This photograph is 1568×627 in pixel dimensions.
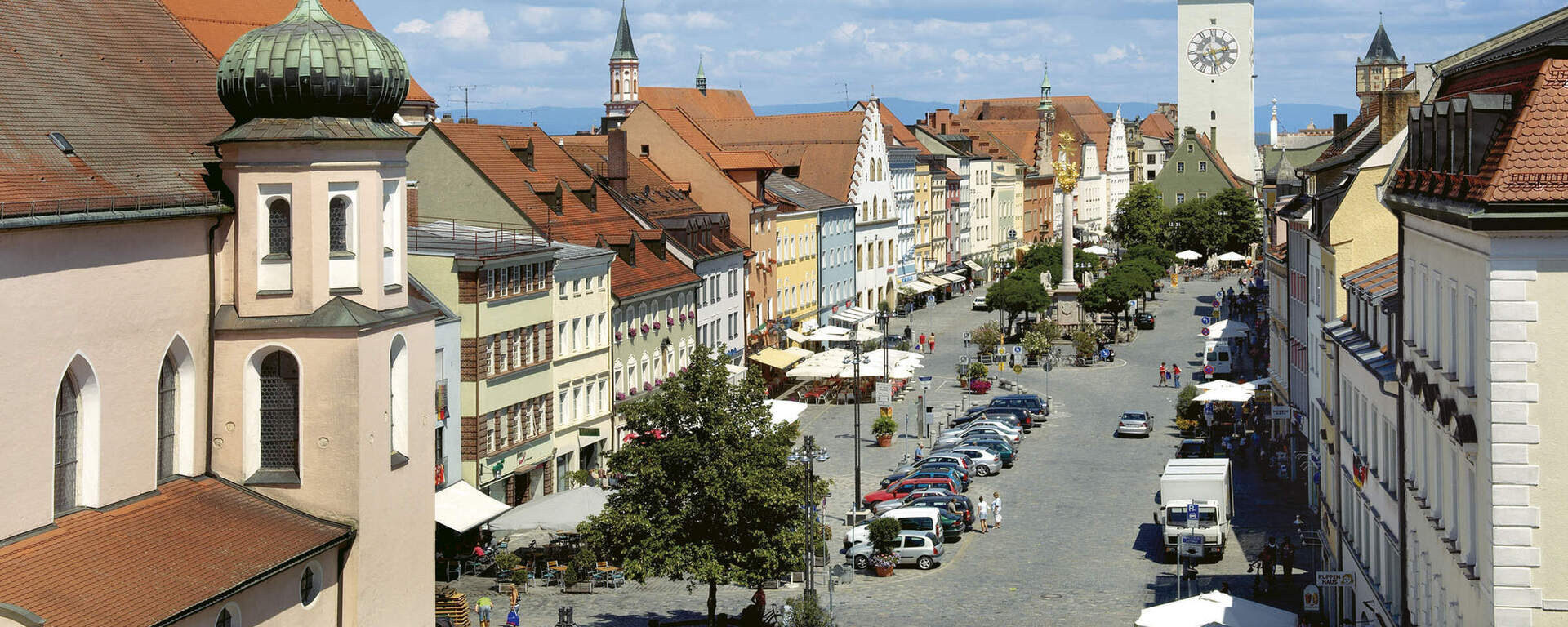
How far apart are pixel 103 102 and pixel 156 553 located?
307 inches

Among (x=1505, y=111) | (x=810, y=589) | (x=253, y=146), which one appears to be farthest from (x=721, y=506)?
(x=1505, y=111)

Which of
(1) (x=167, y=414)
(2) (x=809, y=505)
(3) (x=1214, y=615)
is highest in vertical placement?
(1) (x=167, y=414)

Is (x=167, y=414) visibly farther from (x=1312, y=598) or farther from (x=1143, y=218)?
(x=1143, y=218)

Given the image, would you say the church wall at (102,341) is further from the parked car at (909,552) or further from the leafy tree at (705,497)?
the parked car at (909,552)

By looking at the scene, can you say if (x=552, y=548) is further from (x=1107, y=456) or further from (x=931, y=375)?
(x=931, y=375)

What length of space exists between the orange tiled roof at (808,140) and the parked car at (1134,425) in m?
42.9

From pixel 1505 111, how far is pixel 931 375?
215 ft

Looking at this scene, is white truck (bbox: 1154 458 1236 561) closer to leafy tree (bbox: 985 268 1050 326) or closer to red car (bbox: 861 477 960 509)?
red car (bbox: 861 477 960 509)

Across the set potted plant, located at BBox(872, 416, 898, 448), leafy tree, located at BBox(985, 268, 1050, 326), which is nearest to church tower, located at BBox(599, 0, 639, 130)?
leafy tree, located at BBox(985, 268, 1050, 326)

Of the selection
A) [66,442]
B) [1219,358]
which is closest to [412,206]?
[66,442]

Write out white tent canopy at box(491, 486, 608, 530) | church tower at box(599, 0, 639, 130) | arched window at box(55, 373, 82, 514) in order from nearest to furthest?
arched window at box(55, 373, 82, 514) → white tent canopy at box(491, 486, 608, 530) → church tower at box(599, 0, 639, 130)

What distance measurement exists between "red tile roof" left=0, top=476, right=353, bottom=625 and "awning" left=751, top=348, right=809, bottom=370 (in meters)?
51.2

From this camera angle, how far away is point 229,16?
67438 millimetres

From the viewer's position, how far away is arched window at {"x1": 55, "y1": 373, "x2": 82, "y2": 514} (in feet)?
91.8
